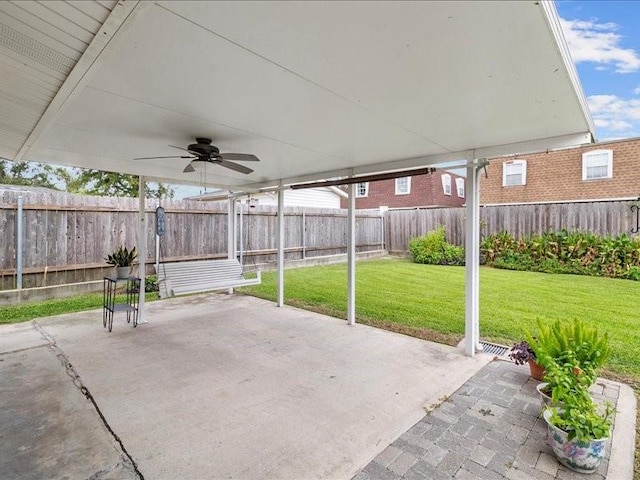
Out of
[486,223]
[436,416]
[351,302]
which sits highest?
[486,223]

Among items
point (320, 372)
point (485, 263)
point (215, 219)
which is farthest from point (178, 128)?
point (485, 263)

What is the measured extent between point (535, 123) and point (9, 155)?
571 centimetres

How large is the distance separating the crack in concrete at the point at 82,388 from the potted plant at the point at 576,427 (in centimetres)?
242

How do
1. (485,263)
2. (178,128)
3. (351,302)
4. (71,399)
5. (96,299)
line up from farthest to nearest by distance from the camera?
(485,263) < (96,299) < (351,302) < (178,128) < (71,399)

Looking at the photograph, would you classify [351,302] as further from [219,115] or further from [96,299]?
[96,299]

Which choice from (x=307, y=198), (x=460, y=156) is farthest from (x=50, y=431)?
(x=307, y=198)

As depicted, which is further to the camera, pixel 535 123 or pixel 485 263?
pixel 485 263

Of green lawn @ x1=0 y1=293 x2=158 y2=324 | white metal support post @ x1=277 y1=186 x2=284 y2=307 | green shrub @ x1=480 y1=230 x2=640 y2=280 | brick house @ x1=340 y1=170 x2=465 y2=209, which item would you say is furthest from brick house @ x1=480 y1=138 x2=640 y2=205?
green lawn @ x1=0 y1=293 x2=158 y2=324

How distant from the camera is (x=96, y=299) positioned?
6.22 metres

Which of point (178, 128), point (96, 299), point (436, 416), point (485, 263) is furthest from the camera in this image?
point (485, 263)

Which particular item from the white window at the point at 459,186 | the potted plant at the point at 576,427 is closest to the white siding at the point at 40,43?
the potted plant at the point at 576,427

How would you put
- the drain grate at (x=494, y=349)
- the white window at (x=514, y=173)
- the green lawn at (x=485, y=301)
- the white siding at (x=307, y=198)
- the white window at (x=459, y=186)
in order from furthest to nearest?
1. the white window at (x=459, y=186)
2. the white siding at (x=307, y=198)
3. the white window at (x=514, y=173)
4. the green lawn at (x=485, y=301)
5. the drain grate at (x=494, y=349)

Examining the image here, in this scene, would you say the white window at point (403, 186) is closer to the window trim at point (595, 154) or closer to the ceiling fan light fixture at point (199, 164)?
the window trim at point (595, 154)

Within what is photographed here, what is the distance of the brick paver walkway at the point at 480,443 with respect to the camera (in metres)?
1.91
